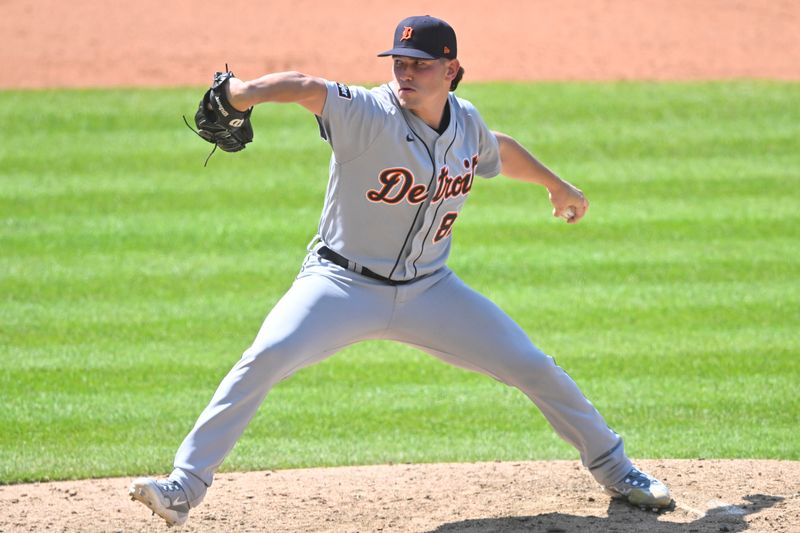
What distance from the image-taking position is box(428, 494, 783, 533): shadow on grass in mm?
4605

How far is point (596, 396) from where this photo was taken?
6.68m

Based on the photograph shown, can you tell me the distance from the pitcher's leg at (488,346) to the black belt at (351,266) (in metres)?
0.10

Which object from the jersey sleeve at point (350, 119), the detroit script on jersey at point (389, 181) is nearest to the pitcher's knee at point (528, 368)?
the detroit script on jersey at point (389, 181)

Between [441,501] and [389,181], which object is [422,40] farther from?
[441,501]

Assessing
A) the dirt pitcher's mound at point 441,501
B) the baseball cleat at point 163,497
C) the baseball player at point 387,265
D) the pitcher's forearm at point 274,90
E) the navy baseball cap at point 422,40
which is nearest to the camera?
the pitcher's forearm at point 274,90

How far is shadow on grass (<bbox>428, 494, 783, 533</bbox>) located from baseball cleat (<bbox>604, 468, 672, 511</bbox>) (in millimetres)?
35

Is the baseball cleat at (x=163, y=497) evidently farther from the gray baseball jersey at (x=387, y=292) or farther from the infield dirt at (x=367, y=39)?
the infield dirt at (x=367, y=39)

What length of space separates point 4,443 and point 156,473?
94cm

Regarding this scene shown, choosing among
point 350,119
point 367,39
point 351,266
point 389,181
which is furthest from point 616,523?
point 367,39

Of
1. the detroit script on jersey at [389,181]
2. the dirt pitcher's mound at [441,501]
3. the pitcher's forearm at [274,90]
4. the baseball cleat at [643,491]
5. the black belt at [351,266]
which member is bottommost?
the dirt pitcher's mound at [441,501]

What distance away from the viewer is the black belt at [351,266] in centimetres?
449

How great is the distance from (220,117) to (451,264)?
481 centimetres

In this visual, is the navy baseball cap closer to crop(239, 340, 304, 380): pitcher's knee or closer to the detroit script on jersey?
the detroit script on jersey

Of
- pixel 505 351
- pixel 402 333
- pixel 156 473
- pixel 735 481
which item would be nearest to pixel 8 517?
pixel 156 473
